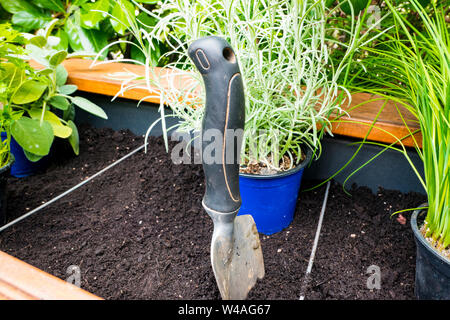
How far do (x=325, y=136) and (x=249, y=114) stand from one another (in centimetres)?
28

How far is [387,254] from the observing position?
709mm

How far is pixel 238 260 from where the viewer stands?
22.0 inches

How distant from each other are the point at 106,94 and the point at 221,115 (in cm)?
79

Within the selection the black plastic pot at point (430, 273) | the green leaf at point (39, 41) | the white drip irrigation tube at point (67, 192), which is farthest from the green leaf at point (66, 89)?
the black plastic pot at point (430, 273)

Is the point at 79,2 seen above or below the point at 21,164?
above

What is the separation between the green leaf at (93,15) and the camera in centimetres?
117

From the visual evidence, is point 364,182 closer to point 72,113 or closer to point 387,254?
point 387,254

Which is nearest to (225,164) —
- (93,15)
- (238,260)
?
(238,260)

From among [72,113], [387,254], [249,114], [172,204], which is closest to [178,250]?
[172,204]

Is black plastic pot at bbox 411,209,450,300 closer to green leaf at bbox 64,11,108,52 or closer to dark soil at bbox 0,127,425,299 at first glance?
dark soil at bbox 0,127,425,299

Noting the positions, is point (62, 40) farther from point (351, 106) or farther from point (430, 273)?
point (430, 273)

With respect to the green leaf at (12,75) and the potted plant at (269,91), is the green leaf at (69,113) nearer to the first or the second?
the green leaf at (12,75)
